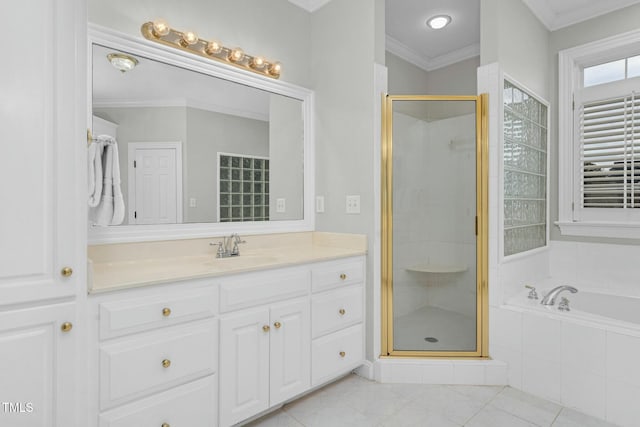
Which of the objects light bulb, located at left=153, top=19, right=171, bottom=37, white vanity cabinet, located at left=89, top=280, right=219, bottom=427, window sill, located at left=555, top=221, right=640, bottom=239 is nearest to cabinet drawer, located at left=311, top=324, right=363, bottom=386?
white vanity cabinet, located at left=89, top=280, right=219, bottom=427

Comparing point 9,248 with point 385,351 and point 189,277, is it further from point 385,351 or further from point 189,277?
point 385,351

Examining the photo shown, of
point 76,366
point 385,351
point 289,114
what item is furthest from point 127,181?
point 385,351

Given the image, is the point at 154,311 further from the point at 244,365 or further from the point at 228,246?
the point at 228,246

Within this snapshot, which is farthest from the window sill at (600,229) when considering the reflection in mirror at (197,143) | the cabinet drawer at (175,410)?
the cabinet drawer at (175,410)

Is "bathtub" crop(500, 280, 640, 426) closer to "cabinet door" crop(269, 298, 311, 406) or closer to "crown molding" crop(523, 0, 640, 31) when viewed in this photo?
"cabinet door" crop(269, 298, 311, 406)

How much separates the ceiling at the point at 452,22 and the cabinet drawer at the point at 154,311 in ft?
7.49

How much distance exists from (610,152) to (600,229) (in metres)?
0.62

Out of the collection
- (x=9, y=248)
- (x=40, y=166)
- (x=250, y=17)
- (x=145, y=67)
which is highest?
(x=250, y=17)

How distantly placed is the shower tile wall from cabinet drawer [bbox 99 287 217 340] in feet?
4.41

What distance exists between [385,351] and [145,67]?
2.31m

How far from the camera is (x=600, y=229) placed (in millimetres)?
2873

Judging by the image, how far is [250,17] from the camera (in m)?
2.38

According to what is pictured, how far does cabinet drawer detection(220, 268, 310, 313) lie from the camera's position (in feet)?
5.41

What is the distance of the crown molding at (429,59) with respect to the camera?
3502mm
